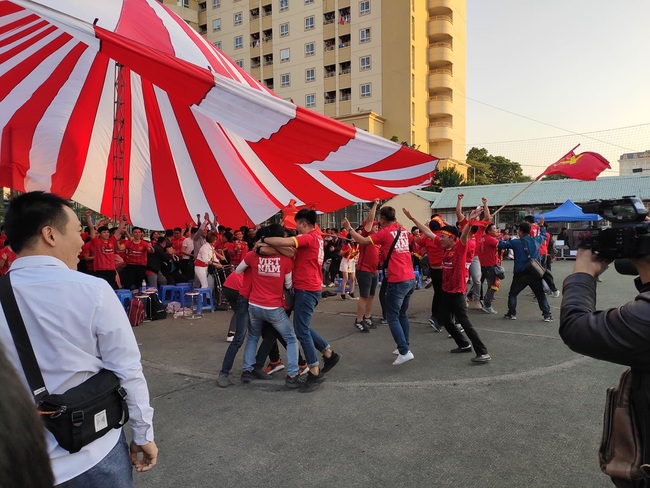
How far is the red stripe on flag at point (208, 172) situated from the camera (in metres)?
6.69

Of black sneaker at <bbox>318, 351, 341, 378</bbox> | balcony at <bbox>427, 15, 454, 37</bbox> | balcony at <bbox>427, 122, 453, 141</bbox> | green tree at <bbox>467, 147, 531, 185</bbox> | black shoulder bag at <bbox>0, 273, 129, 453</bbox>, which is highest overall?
balcony at <bbox>427, 15, 454, 37</bbox>

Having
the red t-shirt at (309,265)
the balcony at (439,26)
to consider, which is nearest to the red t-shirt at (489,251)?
the red t-shirt at (309,265)

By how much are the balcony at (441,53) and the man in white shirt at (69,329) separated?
4139cm

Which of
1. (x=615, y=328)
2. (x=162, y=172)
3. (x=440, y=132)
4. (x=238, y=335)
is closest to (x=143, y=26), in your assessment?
(x=238, y=335)

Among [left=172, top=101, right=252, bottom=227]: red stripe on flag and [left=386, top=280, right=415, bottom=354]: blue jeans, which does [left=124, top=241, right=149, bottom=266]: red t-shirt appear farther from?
[left=386, top=280, right=415, bottom=354]: blue jeans

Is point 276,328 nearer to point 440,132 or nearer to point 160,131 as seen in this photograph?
point 160,131

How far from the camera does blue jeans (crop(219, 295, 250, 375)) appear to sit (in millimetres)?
4645

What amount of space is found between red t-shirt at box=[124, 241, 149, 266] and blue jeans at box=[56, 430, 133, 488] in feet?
25.8

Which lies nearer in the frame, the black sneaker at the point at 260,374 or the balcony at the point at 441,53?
the black sneaker at the point at 260,374

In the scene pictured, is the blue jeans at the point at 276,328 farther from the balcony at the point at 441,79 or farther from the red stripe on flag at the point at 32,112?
the balcony at the point at 441,79

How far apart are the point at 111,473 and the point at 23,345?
0.57 metres

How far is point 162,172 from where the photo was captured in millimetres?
7805

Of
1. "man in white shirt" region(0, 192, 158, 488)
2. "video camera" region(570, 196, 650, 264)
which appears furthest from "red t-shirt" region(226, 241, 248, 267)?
"video camera" region(570, 196, 650, 264)

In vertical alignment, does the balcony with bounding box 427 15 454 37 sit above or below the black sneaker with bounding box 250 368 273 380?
above
